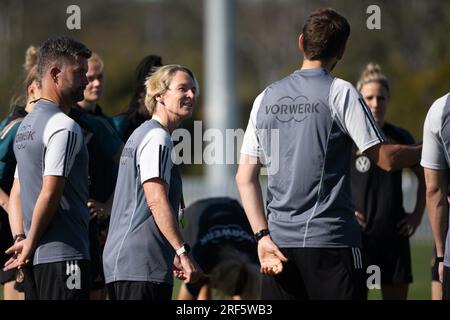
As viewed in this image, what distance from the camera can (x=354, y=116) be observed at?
19.3 ft

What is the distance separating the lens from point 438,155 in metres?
6.16

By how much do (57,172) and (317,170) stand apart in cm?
146

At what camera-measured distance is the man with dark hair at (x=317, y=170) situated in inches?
232

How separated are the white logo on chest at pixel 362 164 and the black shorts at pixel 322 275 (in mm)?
3060

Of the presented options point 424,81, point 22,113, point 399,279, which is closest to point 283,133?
point 22,113

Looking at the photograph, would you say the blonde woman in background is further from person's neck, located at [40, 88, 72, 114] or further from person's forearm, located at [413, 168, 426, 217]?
person's neck, located at [40, 88, 72, 114]

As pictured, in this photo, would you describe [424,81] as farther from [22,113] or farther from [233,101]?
[22,113]

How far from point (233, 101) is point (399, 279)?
21.6 metres

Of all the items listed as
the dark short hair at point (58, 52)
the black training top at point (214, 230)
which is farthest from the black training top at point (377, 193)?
the dark short hair at point (58, 52)

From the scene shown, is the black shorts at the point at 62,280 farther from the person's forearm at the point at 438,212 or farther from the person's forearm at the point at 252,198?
the person's forearm at the point at 438,212

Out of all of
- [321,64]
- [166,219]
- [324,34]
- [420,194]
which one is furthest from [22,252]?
[420,194]

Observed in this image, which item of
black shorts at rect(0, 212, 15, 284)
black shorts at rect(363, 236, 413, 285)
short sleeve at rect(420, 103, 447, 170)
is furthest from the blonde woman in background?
black shorts at rect(0, 212, 15, 284)

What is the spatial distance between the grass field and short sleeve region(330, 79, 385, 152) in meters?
5.63

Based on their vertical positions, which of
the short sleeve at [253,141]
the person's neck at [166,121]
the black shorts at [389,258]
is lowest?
the black shorts at [389,258]
